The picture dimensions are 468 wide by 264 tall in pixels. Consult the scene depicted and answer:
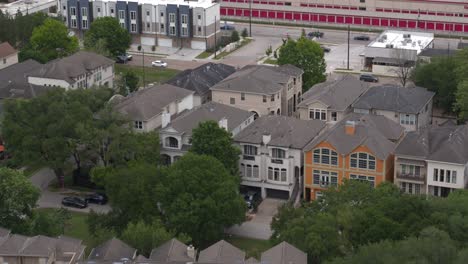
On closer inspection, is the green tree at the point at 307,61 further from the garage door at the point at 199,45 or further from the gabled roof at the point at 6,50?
the gabled roof at the point at 6,50

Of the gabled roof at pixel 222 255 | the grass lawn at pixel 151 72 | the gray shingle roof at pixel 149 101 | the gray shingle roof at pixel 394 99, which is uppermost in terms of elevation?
the gray shingle roof at pixel 149 101

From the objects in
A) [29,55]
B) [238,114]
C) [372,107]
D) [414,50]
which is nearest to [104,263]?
[238,114]

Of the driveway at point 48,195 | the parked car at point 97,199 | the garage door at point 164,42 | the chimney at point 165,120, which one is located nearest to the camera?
the driveway at point 48,195

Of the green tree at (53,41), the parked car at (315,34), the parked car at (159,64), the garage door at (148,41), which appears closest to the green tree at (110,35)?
the green tree at (53,41)

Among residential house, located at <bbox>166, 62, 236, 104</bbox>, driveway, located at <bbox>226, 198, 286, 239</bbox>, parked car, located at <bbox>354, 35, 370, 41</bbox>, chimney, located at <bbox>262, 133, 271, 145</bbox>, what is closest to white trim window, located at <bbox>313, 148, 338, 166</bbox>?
chimney, located at <bbox>262, 133, 271, 145</bbox>

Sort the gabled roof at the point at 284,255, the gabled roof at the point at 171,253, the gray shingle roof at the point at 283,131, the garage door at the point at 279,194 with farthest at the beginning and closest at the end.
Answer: the garage door at the point at 279,194
the gray shingle roof at the point at 283,131
the gabled roof at the point at 171,253
the gabled roof at the point at 284,255

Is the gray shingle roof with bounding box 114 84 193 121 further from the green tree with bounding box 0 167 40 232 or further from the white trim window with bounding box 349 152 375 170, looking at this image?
the white trim window with bounding box 349 152 375 170

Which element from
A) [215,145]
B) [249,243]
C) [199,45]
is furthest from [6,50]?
[249,243]

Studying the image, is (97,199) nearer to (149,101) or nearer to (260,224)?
(149,101)
